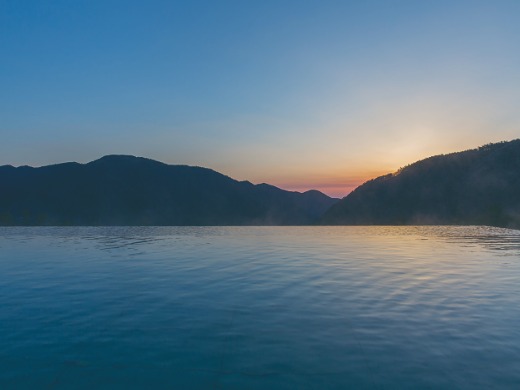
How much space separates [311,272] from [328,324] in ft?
56.6

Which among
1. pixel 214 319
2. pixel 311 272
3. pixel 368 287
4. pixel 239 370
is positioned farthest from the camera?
pixel 311 272

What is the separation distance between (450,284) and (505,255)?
27961mm

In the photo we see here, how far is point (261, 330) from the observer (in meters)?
18.5

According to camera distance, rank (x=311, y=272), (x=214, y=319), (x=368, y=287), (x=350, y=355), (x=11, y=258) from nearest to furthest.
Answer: (x=350, y=355)
(x=214, y=319)
(x=368, y=287)
(x=311, y=272)
(x=11, y=258)

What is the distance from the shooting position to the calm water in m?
13.6

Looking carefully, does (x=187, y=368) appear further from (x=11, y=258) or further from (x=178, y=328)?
(x=11, y=258)

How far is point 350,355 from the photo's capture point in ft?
50.5

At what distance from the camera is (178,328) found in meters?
18.9

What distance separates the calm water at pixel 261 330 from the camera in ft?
44.7

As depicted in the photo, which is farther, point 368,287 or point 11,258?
point 11,258

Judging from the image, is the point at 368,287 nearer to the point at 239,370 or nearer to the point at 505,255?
the point at 239,370

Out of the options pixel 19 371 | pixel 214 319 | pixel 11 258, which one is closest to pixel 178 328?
pixel 214 319

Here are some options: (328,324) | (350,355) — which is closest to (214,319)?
(328,324)

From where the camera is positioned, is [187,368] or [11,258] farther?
[11,258]
